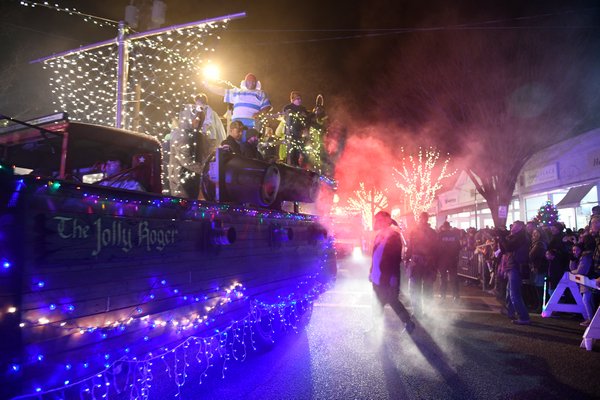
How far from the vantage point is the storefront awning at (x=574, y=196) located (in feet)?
54.3

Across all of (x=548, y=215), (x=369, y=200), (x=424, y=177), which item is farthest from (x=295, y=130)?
(x=369, y=200)

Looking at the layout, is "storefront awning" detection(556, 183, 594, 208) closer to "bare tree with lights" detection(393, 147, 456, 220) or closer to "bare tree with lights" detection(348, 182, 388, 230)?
"bare tree with lights" detection(393, 147, 456, 220)

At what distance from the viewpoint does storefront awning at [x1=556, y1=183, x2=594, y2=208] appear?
54.3 ft

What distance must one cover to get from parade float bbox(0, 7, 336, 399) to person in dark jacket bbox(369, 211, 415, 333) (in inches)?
50.4

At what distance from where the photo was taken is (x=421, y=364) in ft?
17.7

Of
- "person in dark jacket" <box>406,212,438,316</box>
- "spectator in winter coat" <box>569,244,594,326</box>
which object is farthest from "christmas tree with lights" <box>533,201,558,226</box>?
"person in dark jacket" <box>406,212,438,316</box>

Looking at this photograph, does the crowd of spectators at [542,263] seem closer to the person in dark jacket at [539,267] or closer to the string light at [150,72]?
the person in dark jacket at [539,267]

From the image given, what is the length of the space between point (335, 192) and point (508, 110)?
13.6 m

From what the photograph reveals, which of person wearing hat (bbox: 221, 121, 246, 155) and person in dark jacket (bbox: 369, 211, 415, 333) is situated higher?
person wearing hat (bbox: 221, 121, 246, 155)

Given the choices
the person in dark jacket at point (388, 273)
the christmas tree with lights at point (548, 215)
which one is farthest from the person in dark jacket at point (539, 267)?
the christmas tree with lights at point (548, 215)

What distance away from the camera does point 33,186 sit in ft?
7.80

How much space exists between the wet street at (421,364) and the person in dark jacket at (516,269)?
0.92ft

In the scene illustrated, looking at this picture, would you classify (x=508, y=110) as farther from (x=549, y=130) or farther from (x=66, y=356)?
(x=66, y=356)

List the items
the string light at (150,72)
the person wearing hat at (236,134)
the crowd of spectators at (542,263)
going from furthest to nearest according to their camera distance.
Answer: the string light at (150,72) → the crowd of spectators at (542,263) → the person wearing hat at (236,134)
